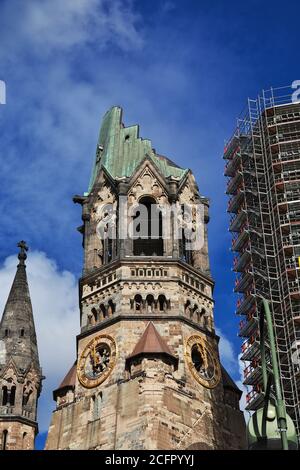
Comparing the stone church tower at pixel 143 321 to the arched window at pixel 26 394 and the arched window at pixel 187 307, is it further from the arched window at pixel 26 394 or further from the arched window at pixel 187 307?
the arched window at pixel 26 394

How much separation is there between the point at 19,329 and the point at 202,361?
9773 millimetres

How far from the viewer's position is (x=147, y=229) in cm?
4606

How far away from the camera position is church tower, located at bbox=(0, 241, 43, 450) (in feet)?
139

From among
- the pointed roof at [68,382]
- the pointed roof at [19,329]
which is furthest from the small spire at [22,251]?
the pointed roof at [68,382]

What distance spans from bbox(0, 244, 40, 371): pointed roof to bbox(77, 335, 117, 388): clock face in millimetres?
3765

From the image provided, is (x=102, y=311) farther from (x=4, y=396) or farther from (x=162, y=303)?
(x=4, y=396)

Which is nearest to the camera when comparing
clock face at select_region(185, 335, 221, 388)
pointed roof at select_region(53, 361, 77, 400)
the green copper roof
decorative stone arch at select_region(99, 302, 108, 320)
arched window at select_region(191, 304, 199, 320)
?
clock face at select_region(185, 335, 221, 388)

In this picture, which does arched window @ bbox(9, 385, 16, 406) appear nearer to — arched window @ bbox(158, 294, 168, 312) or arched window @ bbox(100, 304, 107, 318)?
arched window @ bbox(100, 304, 107, 318)

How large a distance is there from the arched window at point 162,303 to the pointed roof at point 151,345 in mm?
1359

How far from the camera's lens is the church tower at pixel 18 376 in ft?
139

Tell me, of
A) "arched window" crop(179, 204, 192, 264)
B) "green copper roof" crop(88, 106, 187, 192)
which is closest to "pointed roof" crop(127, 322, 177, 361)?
"arched window" crop(179, 204, 192, 264)

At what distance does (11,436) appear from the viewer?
41938 mm

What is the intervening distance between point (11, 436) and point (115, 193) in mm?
13217
